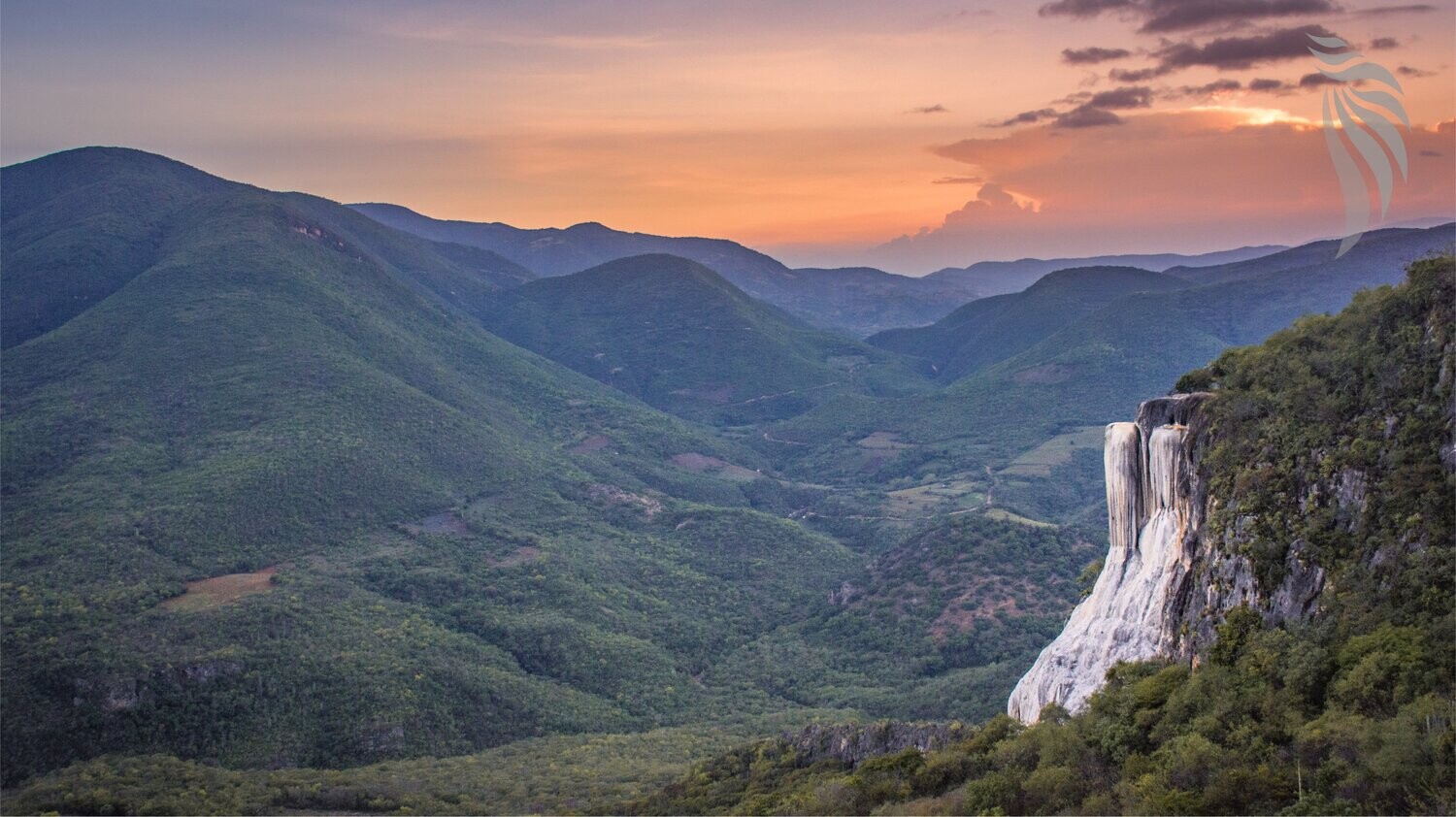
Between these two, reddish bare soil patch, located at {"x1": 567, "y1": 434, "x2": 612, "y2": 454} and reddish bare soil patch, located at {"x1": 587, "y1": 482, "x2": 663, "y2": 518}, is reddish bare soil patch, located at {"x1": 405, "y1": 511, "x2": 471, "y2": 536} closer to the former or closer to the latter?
reddish bare soil patch, located at {"x1": 587, "y1": 482, "x2": 663, "y2": 518}

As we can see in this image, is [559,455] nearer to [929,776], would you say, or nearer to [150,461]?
[150,461]

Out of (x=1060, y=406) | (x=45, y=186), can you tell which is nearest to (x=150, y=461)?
(x=45, y=186)

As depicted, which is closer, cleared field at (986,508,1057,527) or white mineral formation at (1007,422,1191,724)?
white mineral formation at (1007,422,1191,724)

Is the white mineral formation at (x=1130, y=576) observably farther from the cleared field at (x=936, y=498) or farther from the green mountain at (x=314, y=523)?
the cleared field at (x=936, y=498)

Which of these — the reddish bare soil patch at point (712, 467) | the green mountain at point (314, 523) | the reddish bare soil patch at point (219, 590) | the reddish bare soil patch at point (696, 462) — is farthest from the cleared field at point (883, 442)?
the reddish bare soil patch at point (219, 590)

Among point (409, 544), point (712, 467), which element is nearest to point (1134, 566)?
point (409, 544)

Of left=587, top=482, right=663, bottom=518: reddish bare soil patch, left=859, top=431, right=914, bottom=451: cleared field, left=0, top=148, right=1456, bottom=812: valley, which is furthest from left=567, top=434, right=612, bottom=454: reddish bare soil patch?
left=859, top=431, right=914, bottom=451: cleared field

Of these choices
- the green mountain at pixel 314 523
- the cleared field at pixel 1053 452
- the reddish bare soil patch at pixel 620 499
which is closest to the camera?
the green mountain at pixel 314 523
